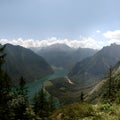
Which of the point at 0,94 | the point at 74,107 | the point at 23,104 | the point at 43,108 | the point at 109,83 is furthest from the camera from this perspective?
the point at 43,108

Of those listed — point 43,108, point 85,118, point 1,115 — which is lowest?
point 43,108

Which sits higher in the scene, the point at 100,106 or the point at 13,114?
the point at 100,106

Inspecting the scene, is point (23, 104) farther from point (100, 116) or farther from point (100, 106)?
point (100, 116)

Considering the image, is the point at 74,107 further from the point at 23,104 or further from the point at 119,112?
the point at 23,104

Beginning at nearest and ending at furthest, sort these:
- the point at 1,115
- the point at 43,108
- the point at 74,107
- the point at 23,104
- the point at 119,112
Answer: the point at 119,112 < the point at 74,107 < the point at 23,104 < the point at 1,115 < the point at 43,108

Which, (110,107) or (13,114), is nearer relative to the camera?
(110,107)

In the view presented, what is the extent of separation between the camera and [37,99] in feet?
270

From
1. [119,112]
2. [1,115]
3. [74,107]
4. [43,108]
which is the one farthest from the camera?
[43,108]

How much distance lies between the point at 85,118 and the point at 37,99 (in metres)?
69.5

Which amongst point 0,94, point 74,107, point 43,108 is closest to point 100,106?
point 74,107

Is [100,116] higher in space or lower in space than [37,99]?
higher

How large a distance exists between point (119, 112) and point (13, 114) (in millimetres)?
11427

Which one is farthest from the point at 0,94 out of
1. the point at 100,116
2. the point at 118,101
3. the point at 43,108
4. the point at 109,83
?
the point at 43,108

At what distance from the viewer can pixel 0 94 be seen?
116ft
